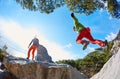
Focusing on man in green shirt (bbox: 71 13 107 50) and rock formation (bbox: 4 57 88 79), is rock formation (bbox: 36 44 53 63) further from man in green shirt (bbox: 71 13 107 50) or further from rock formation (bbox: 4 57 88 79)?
man in green shirt (bbox: 71 13 107 50)

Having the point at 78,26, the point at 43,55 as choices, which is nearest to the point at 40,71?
the point at 78,26

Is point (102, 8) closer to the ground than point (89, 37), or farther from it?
farther from it

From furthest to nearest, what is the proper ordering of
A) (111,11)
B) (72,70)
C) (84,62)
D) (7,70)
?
(84,62) < (111,11) < (7,70) < (72,70)

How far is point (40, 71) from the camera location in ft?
60.3

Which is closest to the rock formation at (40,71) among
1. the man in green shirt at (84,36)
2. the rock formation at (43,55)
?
the man in green shirt at (84,36)

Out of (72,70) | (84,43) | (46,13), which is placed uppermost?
(46,13)

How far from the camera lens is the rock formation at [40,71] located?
17.7m

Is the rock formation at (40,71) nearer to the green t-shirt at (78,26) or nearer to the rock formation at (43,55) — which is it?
the green t-shirt at (78,26)

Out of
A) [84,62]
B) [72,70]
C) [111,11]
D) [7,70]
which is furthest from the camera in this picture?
[84,62]

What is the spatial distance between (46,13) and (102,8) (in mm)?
4599

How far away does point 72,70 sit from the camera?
17.6 m

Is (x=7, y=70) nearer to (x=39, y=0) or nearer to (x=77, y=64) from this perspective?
(x=39, y=0)

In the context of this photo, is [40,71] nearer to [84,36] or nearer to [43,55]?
[84,36]

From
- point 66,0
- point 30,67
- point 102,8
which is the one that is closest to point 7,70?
point 30,67
